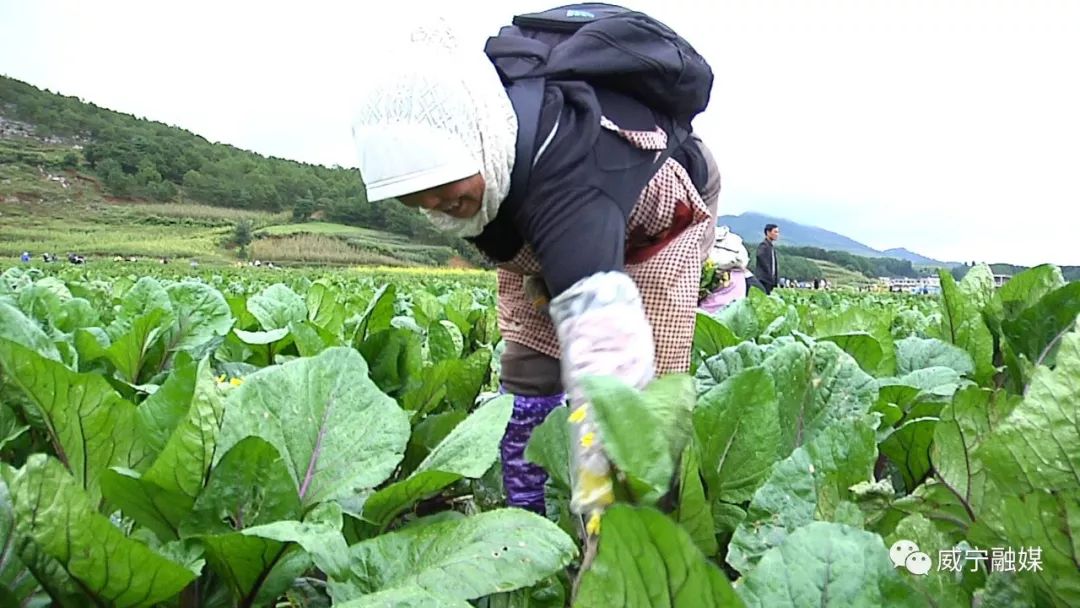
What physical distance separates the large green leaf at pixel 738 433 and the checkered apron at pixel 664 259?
63cm

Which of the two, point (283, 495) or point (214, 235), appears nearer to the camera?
point (283, 495)

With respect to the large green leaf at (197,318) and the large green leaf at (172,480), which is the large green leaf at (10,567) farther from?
the large green leaf at (197,318)

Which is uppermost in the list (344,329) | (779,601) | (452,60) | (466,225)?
(452,60)

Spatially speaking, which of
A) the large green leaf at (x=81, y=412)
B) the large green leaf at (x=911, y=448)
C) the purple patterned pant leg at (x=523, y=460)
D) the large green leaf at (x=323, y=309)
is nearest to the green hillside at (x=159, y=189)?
the large green leaf at (x=323, y=309)

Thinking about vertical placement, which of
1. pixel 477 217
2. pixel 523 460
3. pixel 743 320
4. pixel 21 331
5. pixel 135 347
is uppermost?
pixel 477 217

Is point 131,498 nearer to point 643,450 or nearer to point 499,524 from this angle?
point 499,524

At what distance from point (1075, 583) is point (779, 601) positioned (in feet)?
0.65

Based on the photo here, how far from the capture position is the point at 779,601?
20.5 inches

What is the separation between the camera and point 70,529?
667 mm

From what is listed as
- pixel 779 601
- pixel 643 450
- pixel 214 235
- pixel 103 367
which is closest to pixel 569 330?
pixel 643 450

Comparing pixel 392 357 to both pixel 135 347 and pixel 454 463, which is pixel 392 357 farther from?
pixel 454 463

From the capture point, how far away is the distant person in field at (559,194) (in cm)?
115

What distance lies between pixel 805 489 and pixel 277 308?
1.53 m

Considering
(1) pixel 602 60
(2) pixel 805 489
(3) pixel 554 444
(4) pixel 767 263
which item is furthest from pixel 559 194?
(4) pixel 767 263
